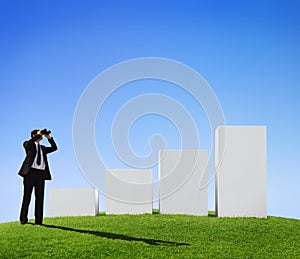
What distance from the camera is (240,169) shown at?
49.8 ft

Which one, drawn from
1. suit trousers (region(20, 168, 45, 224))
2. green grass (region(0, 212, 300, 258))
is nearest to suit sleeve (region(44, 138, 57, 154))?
suit trousers (region(20, 168, 45, 224))

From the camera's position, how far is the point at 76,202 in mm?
16062

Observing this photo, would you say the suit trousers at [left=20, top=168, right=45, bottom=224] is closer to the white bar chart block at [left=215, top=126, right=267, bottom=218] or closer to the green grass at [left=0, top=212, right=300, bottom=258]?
the green grass at [left=0, top=212, right=300, bottom=258]

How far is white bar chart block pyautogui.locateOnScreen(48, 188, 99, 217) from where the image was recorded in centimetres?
1602

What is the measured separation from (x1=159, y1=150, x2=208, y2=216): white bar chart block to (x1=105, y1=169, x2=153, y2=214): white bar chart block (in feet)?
1.81

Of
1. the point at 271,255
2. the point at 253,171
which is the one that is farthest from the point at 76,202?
the point at 271,255

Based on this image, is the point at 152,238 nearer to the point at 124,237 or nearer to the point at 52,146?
the point at 124,237

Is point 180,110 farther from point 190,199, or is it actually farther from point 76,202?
point 76,202

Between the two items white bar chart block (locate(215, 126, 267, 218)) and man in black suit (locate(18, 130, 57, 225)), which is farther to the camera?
white bar chart block (locate(215, 126, 267, 218))

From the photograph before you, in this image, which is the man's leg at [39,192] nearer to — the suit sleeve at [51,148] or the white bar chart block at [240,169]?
the suit sleeve at [51,148]

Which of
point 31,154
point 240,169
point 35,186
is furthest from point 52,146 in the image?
point 240,169

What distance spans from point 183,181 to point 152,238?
3734 millimetres

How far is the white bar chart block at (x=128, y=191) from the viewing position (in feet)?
51.9

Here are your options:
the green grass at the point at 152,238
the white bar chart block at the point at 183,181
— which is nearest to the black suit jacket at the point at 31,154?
the green grass at the point at 152,238
